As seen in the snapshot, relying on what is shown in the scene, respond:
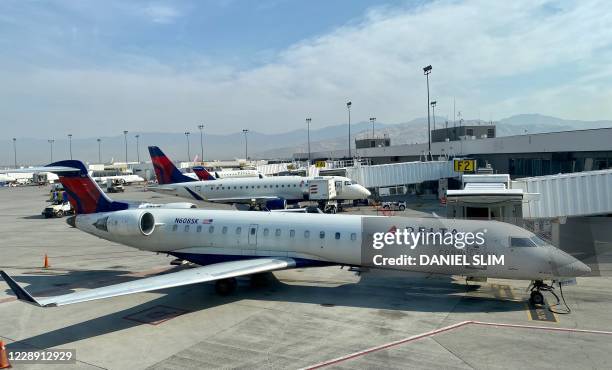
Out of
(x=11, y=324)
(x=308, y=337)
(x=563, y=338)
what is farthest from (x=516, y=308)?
(x=11, y=324)

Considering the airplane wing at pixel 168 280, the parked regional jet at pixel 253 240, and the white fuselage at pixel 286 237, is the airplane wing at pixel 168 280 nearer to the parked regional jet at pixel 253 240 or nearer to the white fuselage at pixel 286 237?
the parked regional jet at pixel 253 240

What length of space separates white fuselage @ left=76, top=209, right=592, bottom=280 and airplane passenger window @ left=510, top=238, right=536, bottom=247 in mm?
138

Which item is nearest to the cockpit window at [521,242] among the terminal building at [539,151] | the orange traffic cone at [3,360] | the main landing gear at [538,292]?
the main landing gear at [538,292]

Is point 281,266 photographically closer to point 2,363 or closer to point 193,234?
point 193,234

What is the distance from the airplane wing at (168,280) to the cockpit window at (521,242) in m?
8.14

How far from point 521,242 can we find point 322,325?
7.74m

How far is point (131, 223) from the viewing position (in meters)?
19.6

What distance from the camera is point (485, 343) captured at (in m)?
12.8

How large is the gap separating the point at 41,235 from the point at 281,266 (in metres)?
24.7

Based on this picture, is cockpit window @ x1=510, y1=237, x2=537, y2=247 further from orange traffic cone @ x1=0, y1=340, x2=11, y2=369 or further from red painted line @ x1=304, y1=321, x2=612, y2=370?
orange traffic cone @ x1=0, y1=340, x2=11, y2=369

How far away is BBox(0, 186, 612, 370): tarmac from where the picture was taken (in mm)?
11961

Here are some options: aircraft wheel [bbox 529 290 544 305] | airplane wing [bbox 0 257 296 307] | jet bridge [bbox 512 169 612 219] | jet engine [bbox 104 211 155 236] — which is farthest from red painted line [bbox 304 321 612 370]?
jet bridge [bbox 512 169 612 219]

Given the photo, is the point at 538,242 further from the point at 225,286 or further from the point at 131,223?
the point at 131,223

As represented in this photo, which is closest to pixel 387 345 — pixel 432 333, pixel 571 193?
pixel 432 333
